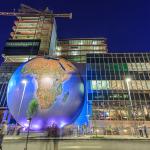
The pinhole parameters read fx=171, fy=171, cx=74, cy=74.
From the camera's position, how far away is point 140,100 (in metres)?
38.0

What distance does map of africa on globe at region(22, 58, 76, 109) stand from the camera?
12.2 m

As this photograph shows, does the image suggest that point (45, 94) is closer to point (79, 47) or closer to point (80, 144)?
point (80, 144)

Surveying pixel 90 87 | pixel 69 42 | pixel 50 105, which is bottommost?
pixel 50 105

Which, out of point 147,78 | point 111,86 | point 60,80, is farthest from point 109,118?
point 60,80

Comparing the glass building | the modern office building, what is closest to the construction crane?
the modern office building

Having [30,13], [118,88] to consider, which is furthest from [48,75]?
[30,13]

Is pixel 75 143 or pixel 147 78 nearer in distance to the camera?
pixel 75 143

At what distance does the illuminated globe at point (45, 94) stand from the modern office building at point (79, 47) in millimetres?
75563

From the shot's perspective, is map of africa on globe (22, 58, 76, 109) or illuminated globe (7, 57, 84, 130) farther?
map of africa on globe (22, 58, 76, 109)

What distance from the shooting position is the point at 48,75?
1287 cm

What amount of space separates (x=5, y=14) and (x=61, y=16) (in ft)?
119

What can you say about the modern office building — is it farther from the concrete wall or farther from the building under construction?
the concrete wall

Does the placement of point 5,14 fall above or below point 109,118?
above

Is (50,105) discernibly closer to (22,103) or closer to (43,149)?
(22,103)
